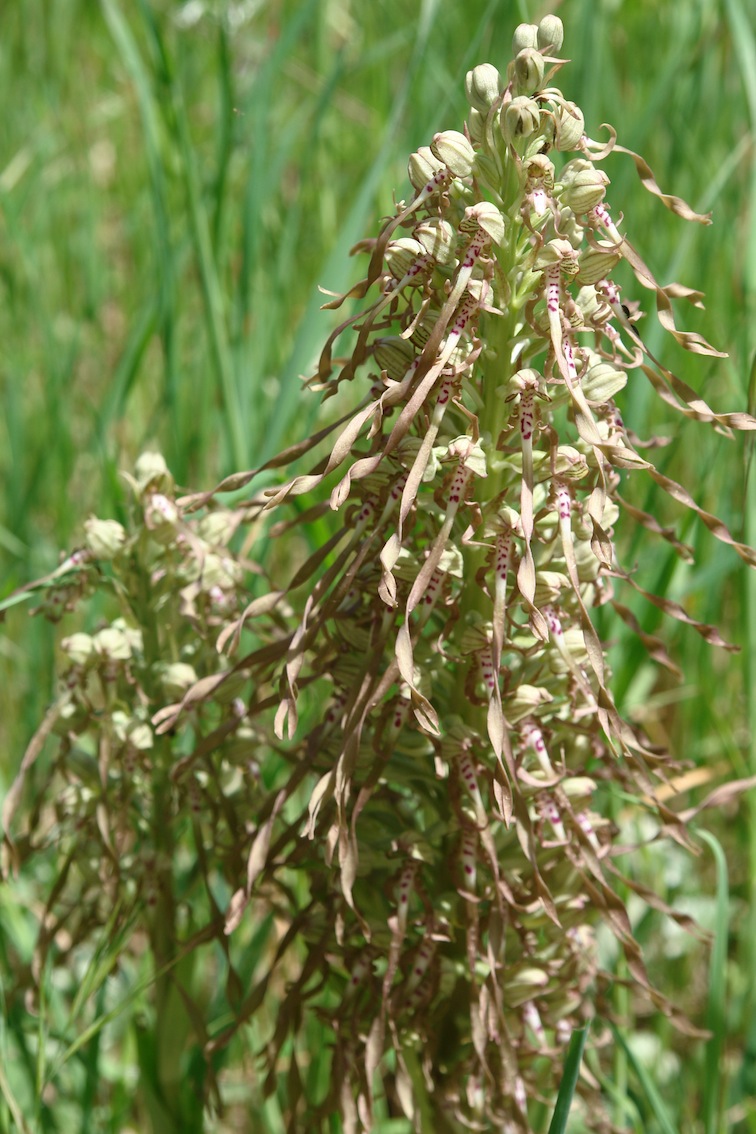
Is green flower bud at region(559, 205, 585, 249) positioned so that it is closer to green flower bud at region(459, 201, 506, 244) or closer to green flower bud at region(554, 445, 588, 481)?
green flower bud at region(459, 201, 506, 244)

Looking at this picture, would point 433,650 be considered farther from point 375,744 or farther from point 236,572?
point 236,572

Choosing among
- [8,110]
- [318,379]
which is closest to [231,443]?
[318,379]

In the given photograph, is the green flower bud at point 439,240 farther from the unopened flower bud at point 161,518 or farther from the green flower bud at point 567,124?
the unopened flower bud at point 161,518

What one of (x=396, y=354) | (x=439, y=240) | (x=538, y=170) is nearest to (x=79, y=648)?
(x=396, y=354)

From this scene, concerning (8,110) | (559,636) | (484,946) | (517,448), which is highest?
(8,110)

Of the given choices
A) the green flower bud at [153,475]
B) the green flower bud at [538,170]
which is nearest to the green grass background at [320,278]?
the green flower bud at [153,475]
